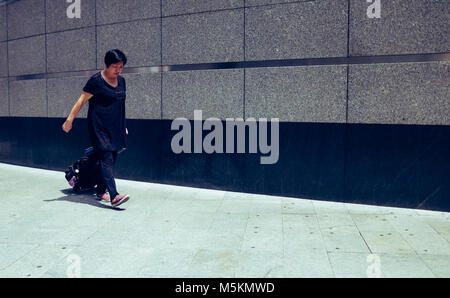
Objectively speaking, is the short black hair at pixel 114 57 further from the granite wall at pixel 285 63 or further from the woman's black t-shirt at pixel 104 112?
the granite wall at pixel 285 63

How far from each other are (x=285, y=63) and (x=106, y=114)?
251 cm

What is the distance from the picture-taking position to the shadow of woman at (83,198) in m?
5.25

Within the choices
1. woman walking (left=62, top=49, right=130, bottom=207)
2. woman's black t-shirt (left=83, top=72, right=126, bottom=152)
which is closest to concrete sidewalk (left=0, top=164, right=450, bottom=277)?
woman walking (left=62, top=49, right=130, bottom=207)

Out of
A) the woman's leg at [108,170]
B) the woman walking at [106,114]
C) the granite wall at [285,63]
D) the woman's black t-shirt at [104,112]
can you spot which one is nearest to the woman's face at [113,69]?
the woman walking at [106,114]

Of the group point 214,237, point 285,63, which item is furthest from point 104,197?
point 285,63

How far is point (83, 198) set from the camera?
18.4ft

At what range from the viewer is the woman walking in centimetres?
500

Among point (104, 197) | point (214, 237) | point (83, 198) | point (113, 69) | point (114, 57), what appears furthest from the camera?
point (83, 198)

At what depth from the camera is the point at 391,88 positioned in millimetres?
5125

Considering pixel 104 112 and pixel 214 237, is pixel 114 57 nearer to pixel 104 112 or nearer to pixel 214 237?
pixel 104 112

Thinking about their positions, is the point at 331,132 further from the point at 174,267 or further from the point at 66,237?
the point at 66,237

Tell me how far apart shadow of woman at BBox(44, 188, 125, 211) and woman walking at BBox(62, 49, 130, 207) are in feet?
0.53

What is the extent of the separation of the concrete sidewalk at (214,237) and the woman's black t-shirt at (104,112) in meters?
0.85
